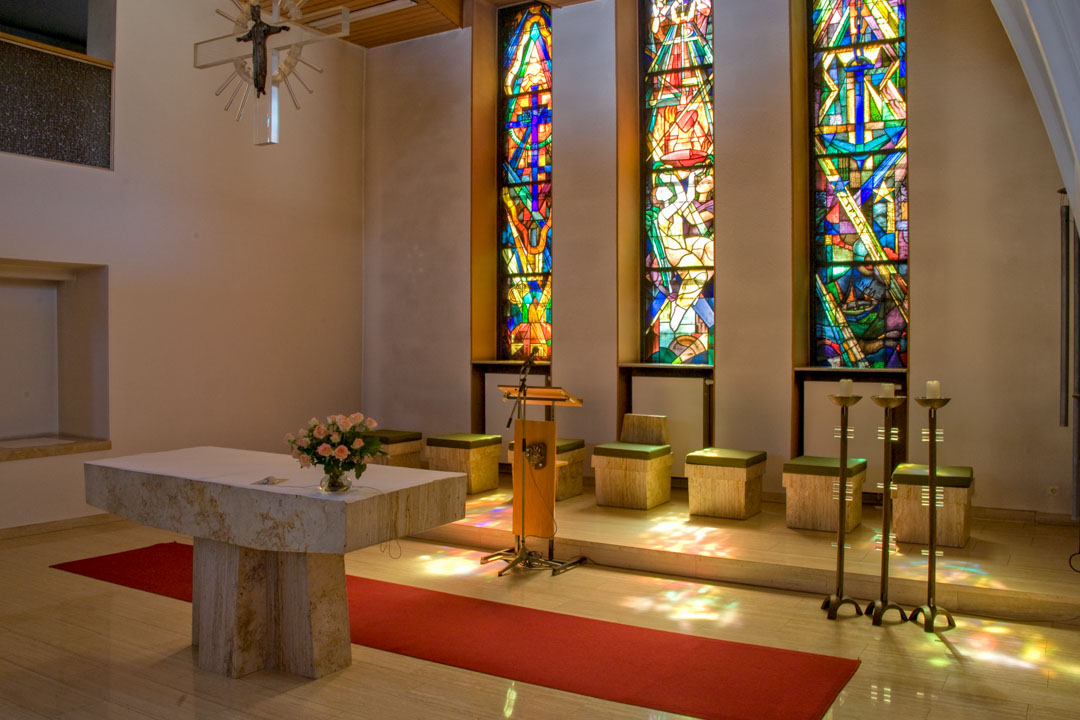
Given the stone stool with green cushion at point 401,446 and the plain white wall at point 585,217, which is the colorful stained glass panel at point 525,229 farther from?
the stone stool with green cushion at point 401,446

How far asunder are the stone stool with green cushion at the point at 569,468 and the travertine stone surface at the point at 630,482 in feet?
0.97

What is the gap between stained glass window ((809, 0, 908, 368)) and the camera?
671 cm

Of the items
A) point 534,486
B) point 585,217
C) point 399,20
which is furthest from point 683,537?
point 399,20

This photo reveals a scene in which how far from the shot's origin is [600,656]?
395 centimetres

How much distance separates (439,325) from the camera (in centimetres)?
845

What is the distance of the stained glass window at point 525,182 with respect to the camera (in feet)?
27.1

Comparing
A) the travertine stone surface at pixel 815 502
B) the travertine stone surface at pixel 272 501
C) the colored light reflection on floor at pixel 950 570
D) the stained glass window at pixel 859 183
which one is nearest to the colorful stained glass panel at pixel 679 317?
the stained glass window at pixel 859 183

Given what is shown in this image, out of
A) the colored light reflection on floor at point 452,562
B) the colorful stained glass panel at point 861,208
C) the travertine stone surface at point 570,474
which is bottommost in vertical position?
the colored light reflection on floor at point 452,562

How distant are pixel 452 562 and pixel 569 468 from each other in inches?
68.1

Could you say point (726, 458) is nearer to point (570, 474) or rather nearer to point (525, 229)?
point (570, 474)

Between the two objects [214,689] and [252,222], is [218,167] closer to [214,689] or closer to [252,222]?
[252,222]

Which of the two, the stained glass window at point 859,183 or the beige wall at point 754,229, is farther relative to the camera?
the beige wall at point 754,229

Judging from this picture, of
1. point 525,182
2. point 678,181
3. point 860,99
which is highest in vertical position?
point 860,99

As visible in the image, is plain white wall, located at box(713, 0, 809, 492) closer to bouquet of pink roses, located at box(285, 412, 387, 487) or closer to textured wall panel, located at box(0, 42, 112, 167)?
bouquet of pink roses, located at box(285, 412, 387, 487)
